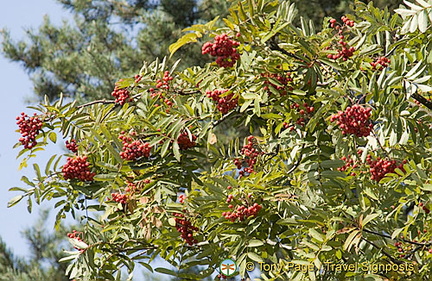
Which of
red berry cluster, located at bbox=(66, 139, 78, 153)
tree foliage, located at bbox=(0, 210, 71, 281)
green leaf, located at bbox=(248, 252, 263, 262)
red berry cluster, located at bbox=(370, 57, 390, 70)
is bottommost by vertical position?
tree foliage, located at bbox=(0, 210, 71, 281)

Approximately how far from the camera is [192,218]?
11.4ft

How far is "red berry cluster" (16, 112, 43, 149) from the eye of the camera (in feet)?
11.2

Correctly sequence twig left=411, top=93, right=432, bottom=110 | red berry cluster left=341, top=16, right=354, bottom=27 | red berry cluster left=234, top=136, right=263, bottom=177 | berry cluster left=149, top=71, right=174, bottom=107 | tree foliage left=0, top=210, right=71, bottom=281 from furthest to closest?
tree foliage left=0, top=210, right=71, bottom=281, red berry cluster left=234, top=136, right=263, bottom=177, red berry cluster left=341, top=16, right=354, bottom=27, berry cluster left=149, top=71, right=174, bottom=107, twig left=411, top=93, right=432, bottom=110

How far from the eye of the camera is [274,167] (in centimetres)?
361

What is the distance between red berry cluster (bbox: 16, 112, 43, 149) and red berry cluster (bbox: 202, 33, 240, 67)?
941mm

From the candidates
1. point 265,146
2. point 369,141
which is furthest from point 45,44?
point 369,141

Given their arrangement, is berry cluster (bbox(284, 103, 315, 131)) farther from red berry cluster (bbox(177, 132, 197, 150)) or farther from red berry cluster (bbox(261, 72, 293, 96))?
red berry cluster (bbox(177, 132, 197, 150))

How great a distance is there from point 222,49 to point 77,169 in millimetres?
893

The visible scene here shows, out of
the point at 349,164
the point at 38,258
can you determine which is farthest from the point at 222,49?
the point at 38,258

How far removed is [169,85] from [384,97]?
3.50 ft

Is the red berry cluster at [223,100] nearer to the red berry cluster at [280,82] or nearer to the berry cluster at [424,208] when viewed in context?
the red berry cluster at [280,82]

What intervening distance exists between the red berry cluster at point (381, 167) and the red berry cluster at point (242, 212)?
0.55 metres

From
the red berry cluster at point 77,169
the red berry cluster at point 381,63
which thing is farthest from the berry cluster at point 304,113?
the red berry cluster at point 77,169

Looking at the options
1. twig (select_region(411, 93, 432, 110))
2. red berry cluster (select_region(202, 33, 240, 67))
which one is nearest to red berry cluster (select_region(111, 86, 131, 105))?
red berry cluster (select_region(202, 33, 240, 67))
